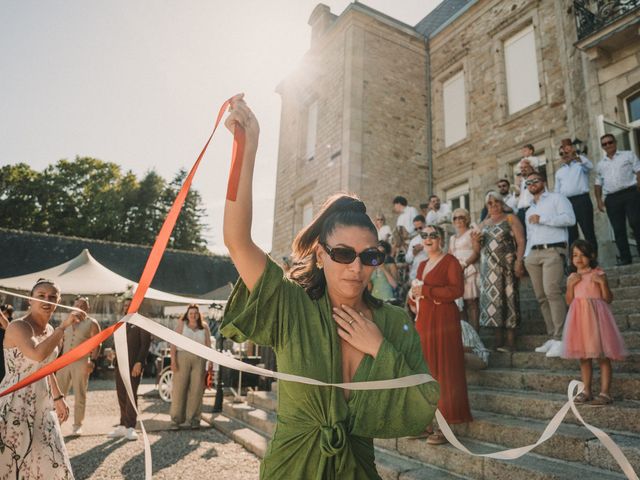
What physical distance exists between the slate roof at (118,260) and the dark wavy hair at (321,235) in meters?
25.2

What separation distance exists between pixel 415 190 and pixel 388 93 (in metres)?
3.52

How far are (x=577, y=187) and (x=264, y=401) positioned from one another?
19.9ft

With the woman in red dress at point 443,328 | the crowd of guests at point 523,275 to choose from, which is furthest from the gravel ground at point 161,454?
the crowd of guests at point 523,275

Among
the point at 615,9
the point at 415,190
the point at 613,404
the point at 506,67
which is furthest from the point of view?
the point at 415,190

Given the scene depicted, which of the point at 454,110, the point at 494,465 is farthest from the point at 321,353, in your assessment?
the point at 454,110

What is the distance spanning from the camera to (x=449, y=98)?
14.6m

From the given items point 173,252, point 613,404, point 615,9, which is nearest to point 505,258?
point 613,404

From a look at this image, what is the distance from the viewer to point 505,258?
17.0 feet

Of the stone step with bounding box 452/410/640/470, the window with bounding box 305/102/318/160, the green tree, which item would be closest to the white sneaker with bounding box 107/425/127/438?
the stone step with bounding box 452/410/640/470

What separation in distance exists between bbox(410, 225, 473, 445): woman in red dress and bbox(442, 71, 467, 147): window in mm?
10805

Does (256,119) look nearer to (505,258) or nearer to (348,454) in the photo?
(348,454)

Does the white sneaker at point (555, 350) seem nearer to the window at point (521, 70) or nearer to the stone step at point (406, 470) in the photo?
the stone step at point (406, 470)

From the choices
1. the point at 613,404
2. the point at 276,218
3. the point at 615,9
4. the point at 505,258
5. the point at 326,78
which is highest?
the point at 326,78

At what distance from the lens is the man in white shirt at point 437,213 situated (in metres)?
8.83
